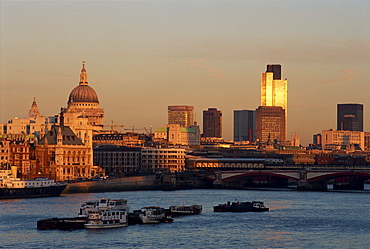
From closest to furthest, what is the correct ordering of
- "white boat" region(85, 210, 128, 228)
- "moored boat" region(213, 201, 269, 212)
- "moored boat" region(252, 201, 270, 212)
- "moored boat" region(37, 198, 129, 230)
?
"moored boat" region(37, 198, 129, 230), "white boat" region(85, 210, 128, 228), "moored boat" region(213, 201, 269, 212), "moored boat" region(252, 201, 270, 212)

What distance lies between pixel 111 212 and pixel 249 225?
18.0m

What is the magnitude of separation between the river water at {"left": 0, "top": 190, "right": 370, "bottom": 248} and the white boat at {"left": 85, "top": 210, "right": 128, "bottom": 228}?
166 cm

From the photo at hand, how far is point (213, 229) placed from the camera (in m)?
118

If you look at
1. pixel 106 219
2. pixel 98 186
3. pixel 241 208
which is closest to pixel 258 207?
pixel 241 208

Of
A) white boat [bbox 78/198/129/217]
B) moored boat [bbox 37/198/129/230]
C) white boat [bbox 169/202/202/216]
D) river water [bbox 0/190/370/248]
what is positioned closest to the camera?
river water [bbox 0/190/370/248]

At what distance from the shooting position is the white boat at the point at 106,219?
4648 inches

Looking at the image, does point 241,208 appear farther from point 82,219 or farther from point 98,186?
point 98,186

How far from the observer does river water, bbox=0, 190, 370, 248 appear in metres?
106

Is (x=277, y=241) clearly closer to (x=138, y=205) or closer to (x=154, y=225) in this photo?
(x=154, y=225)

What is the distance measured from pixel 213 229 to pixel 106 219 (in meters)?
13.2

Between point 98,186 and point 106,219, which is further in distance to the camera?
point 98,186

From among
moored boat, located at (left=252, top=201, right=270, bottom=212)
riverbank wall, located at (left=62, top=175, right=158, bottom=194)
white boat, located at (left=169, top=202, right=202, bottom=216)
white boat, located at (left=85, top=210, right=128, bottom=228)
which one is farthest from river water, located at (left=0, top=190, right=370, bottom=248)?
riverbank wall, located at (left=62, top=175, right=158, bottom=194)

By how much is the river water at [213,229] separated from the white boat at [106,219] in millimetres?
1659

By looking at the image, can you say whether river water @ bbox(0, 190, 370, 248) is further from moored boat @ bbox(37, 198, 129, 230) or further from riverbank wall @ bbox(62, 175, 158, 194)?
riverbank wall @ bbox(62, 175, 158, 194)
